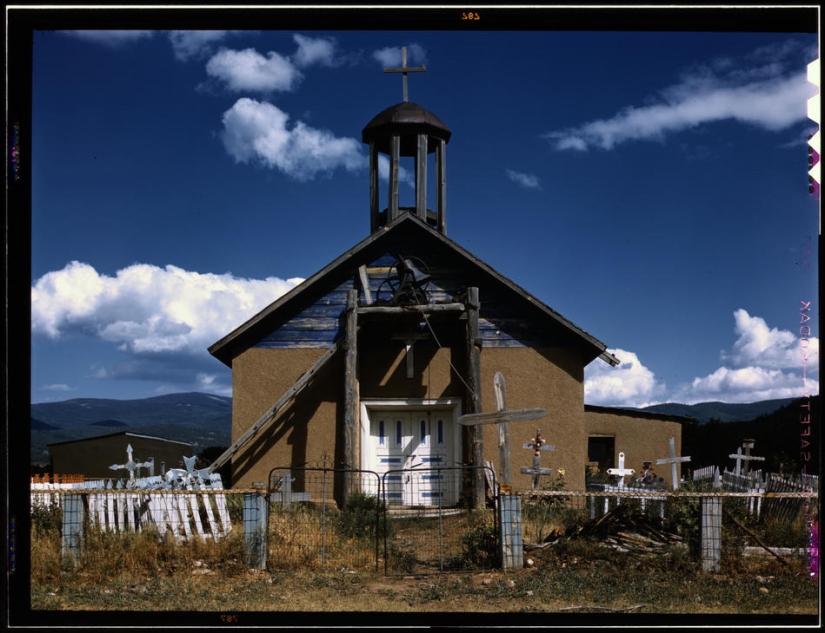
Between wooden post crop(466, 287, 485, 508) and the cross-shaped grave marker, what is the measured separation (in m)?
0.83

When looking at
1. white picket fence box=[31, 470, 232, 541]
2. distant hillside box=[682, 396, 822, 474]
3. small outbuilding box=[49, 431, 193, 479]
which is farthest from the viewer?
small outbuilding box=[49, 431, 193, 479]

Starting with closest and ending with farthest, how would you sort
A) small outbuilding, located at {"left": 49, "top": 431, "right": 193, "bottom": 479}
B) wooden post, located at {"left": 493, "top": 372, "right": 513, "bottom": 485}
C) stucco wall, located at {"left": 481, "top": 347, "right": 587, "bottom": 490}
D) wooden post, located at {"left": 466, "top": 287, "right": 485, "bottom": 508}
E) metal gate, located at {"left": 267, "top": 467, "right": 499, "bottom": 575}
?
metal gate, located at {"left": 267, "top": 467, "right": 499, "bottom": 575}, wooden post, located at {"left": 493, "top": 372, "right": 513, "bottom": 485}, wooden post, located at {"left": 466, "top": 287, "right": 485, "bottom": 508}, stucco wall, located at {"left": 481, "top": 347, "right": 587, "bottom": 490}, small outbuilding, located at {"left": 49, "top": 431, "right": 193, "bottom": 479}

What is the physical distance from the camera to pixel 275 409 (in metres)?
13.4

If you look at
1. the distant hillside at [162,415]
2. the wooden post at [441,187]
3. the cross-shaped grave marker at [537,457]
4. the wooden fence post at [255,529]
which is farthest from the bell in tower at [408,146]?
the distant hillside at [162,415]

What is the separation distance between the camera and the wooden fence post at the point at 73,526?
904 cm

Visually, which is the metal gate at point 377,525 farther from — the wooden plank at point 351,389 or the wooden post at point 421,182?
the wooden post at point 421,182

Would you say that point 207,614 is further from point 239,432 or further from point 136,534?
point 239,432

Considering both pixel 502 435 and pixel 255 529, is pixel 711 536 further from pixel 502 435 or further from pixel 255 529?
pixel 255 529

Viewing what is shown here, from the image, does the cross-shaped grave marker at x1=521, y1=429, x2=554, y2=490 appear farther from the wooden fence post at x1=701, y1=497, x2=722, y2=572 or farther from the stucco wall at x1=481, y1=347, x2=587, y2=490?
the wooden fence post at x1=701, y1=497, x2=722, y2=572

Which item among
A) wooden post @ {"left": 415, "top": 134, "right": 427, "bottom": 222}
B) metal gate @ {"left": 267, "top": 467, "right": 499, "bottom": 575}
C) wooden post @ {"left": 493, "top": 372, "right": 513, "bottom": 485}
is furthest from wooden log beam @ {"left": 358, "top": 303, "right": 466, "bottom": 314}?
wooden post @ {"left": 415, "top": 134, "right": 427, "bottom": 222}

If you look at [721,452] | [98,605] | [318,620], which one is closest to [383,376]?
[98,605]

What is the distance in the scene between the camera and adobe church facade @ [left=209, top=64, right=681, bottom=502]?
13.7m

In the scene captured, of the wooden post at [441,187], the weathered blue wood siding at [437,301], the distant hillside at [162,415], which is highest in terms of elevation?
the wooden post at [441,187]

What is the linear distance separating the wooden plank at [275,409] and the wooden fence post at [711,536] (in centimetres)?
646
